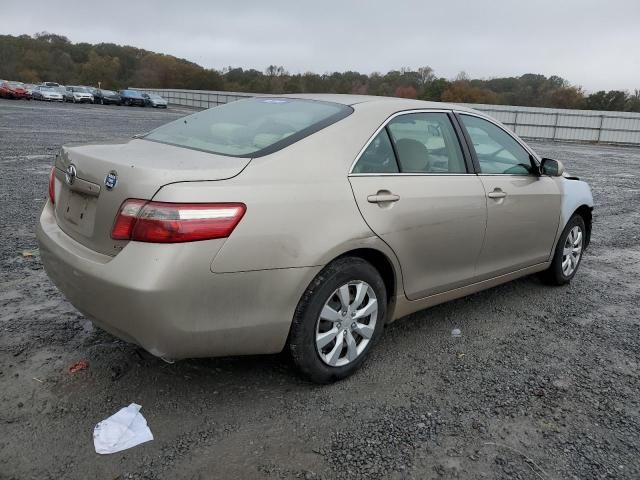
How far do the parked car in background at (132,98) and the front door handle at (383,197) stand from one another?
2017 inches

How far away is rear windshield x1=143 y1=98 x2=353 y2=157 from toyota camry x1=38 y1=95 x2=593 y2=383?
0.05 ft

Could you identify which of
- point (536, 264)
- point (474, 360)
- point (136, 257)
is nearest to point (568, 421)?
point (474, 360)

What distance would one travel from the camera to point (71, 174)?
2.94m

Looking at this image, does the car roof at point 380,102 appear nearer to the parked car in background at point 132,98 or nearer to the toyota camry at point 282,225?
the toyota camry at point 282,225

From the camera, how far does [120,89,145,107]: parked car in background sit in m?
50.2

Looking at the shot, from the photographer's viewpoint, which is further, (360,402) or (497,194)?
(497,194)

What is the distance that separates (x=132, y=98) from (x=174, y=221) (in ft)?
171

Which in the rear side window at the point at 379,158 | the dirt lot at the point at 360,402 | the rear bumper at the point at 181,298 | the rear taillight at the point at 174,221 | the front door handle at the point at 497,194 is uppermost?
the rear side window at the point at 379,158

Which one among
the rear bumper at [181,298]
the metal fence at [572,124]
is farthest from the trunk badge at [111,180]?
the metal fence at [572,124]

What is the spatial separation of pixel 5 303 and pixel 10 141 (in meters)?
12.4

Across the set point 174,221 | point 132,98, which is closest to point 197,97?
point 132,98

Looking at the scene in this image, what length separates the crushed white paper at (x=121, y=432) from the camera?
252 cm

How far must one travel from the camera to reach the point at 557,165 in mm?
4426

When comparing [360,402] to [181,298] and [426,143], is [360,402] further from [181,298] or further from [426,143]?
[426,143]
